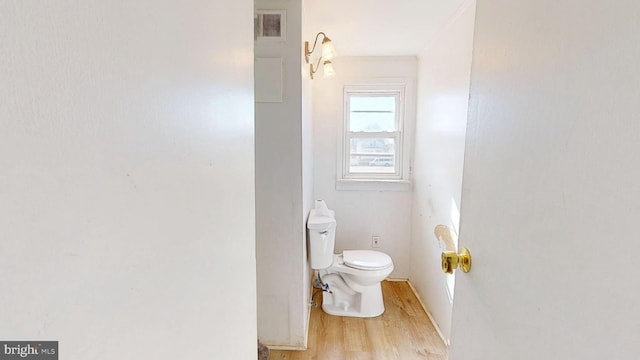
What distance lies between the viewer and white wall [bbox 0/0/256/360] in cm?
29

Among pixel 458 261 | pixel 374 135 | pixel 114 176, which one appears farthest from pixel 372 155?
pixel 114 176

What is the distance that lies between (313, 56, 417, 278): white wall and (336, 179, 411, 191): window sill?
4cm

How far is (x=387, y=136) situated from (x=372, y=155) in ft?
0.73

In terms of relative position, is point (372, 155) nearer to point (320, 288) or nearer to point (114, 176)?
point (320, 288)

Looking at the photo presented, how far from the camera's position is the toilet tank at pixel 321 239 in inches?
86.9

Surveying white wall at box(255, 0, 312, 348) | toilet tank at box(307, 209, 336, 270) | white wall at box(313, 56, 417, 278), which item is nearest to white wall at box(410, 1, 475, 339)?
white wall at box(313, 56, 417, 278)

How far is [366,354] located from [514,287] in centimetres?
161

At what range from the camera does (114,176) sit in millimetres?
400

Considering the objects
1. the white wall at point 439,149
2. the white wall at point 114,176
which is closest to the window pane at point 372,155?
the white wall at point 439,149

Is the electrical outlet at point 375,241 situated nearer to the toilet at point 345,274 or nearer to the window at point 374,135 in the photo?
the toilet at point 345,274

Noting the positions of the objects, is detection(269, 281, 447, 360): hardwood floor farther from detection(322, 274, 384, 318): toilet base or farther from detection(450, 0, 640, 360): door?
detection(450, 0, 640, 360): door

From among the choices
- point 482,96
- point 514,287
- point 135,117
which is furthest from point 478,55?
point 135,117

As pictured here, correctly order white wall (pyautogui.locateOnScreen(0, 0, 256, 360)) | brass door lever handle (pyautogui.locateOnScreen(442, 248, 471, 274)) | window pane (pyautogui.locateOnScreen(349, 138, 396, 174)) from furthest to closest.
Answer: window pane (pyautogui.locateOnScreen(349, 138, 396, 174)) → brass door lever handle (pyautogui.locateOnScreen(442, 248, 471, 274)) → white wall (pyautogui.locateOnScreen(0, 0, 256, 360))

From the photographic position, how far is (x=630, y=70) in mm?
427
